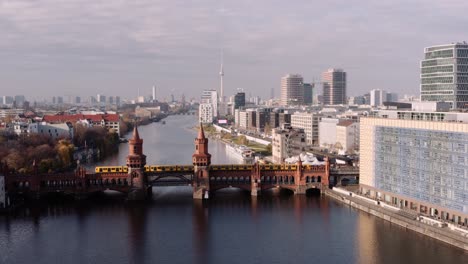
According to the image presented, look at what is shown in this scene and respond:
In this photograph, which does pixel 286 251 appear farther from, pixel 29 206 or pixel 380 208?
pixel 29 206

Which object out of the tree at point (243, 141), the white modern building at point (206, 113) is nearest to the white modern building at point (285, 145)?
the tree at point (243, 141)

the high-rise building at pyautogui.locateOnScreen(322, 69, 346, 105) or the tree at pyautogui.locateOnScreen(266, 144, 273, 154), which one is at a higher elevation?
the high-rise building at pyautogui.locateOnScreen(322, 69, 346, 105)

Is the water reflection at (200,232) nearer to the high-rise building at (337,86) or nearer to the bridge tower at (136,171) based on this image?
the bridge tower at (136,171)

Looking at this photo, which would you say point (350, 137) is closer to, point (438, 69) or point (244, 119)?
point (438, 69)

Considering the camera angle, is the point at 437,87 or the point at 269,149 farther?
the point at 269,149

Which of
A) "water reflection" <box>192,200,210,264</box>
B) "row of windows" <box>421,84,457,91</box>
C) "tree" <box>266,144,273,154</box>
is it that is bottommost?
"water reflection" <box>192,200,210,264</box>

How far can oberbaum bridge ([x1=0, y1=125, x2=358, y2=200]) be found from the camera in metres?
44.2

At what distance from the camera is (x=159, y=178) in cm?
4562

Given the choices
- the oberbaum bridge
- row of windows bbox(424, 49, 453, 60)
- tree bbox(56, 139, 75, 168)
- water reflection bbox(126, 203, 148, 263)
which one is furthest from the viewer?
tree bbox(56, 139, 75, 168)

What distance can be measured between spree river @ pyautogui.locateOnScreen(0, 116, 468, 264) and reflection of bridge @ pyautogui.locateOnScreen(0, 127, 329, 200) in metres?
1.18

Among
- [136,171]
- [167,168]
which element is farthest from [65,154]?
[167,168]

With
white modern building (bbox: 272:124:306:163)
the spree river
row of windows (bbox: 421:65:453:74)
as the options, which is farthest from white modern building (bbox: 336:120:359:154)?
the spree river

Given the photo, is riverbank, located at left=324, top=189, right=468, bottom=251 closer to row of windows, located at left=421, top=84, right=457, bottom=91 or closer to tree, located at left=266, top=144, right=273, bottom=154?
row of windows, located at left=421, top=84, right=457, bottom=91

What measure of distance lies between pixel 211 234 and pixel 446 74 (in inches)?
1402
